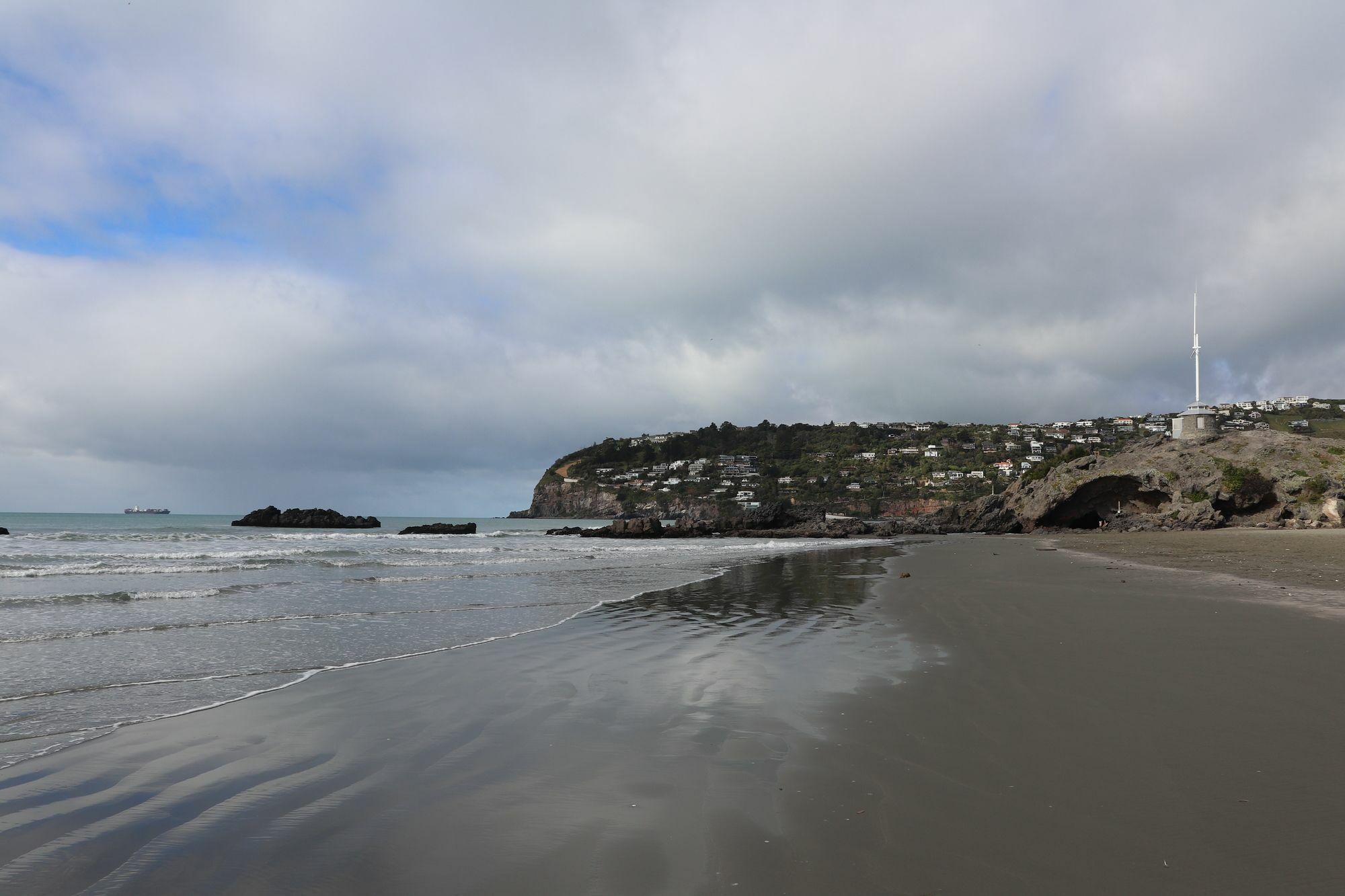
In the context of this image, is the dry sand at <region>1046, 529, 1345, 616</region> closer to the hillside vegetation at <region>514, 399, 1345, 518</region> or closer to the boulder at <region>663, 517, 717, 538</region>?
the boulder at <region>663, 517, 717, 538</region>

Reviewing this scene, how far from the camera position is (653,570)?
20891mm

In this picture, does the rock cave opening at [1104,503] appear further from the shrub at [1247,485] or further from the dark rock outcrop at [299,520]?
the dark rock outcrop at [299,520]

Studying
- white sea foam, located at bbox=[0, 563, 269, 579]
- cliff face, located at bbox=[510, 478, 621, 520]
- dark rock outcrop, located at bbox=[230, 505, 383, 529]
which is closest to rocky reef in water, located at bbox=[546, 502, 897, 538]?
dark rock outcrop, located at bbox=[230, 505, 383, 529]

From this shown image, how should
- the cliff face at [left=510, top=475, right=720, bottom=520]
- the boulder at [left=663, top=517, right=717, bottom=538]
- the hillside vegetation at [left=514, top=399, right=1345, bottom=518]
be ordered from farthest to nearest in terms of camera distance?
1. the cliff face at [left=510, top=475, right=720, bottom=520]
2. the hillside vegetation at [left=514, top=399, right=1345, bottom=518]
3. the boulder at [left=663, top=517, right=717, bottom=538]

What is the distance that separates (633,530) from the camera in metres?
61.2

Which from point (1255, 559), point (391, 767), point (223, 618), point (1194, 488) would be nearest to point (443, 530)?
point (223, 618)

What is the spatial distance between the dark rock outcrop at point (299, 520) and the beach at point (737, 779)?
80.9 metres

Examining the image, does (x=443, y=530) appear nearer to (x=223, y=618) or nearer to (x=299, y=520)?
(x=299, y=520)

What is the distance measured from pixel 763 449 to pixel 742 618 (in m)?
135

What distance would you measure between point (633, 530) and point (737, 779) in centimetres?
5787

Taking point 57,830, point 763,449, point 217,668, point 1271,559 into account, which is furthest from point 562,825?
point 763,449

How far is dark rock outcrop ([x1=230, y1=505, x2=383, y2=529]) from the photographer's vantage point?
7825cm

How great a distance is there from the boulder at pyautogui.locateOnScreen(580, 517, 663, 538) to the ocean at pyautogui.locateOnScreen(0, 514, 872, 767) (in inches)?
1413

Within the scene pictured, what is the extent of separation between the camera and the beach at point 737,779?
108 inches
